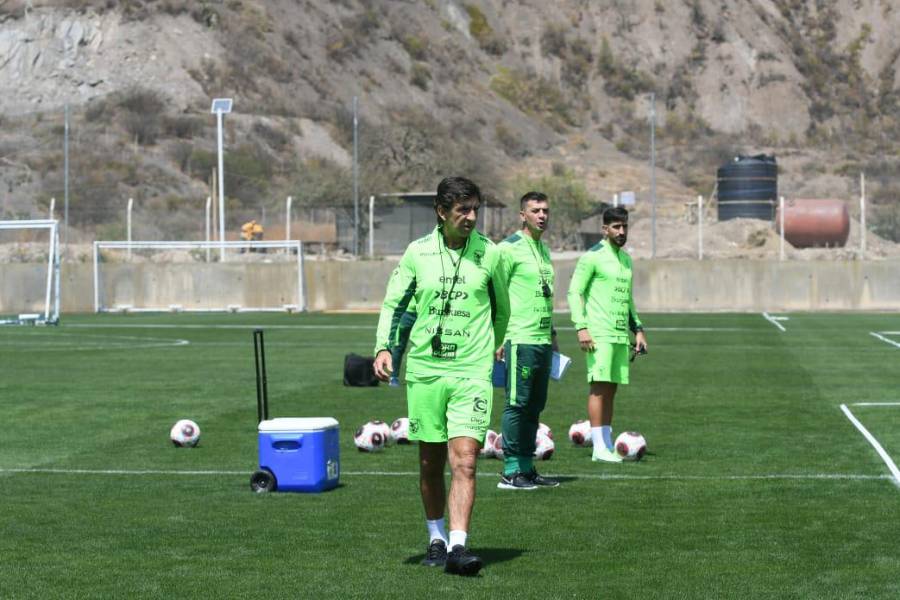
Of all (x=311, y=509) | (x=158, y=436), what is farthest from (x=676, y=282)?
(x=311, y=509)

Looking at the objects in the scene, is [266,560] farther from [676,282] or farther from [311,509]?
[676,282]

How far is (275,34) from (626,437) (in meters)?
85.4

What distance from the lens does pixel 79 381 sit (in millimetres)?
22844

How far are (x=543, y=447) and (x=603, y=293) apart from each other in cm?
146

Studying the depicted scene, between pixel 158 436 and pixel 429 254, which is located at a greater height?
pixel 429 254

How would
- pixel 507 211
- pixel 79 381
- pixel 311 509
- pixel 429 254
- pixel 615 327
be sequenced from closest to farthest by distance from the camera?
pixel 429 254, pixel 311 509, pixel 615 327, pixel 79 381, pixel 507 211

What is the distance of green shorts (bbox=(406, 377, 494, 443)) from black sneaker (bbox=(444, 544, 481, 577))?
64 centimetres

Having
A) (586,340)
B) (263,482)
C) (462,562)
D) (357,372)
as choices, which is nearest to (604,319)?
(586,340)

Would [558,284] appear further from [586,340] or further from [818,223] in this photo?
[586,340]

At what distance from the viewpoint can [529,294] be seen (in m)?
12.5

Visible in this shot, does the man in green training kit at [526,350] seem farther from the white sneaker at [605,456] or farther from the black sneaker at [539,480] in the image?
the white sneaker at [605,456]

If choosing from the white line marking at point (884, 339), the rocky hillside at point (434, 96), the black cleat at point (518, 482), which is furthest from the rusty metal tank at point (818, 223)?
the black cleat at point (518, 482)

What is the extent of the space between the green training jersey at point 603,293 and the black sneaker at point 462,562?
5.31m

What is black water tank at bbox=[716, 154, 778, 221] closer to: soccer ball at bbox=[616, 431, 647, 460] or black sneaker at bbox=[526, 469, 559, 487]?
soccer ball at bbox=[616, 431, 647, 460]
